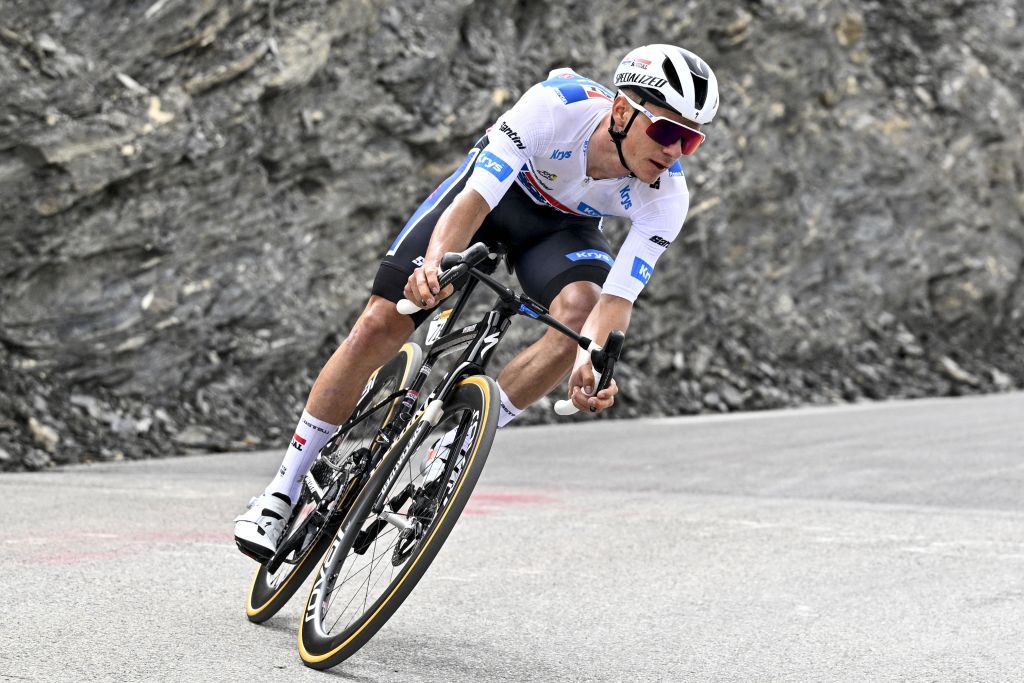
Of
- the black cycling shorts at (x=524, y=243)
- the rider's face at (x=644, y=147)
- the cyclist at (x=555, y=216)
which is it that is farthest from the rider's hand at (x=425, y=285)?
the rider's face at (x=644, y=147)

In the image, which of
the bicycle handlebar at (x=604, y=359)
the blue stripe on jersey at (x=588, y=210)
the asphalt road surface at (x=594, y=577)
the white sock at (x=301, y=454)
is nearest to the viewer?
the bicycle handlebar at (x=604, y=359)

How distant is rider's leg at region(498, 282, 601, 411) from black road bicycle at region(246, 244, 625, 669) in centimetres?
23

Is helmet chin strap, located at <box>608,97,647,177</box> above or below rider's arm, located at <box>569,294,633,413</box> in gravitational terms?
Result: above

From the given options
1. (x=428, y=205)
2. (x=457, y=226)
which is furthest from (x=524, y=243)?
(x=457, y=226)

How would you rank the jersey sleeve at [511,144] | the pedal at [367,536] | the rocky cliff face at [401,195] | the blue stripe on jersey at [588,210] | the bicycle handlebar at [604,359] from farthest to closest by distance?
the rocky cliff face at [401,195] → the blue stripe on jersey at [588,210] → the jersey sleeve at [511,144] → the pedal at [367,536] → the bicycle handlebar at [604,359]

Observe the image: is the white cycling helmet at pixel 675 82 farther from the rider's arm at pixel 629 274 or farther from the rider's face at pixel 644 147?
the rider's arm at pixel 629 274

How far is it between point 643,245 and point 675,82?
0.60 m

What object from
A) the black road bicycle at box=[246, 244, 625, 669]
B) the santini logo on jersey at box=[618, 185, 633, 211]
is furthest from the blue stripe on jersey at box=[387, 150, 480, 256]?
the santini logo on jersey at box=[618, 185, 633, 211]

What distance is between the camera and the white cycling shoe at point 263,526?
4.29 meters

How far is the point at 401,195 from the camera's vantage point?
11.6 meters

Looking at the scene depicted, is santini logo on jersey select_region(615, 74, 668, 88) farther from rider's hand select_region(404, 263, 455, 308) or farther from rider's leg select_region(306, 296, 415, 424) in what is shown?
rider's leg select_region(306, 296, 415, 424)

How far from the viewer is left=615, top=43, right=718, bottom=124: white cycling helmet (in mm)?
3895

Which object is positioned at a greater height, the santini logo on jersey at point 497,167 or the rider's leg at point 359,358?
the santini logo on jersey at point 497,167

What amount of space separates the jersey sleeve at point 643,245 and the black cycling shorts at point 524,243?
0.18 meters
